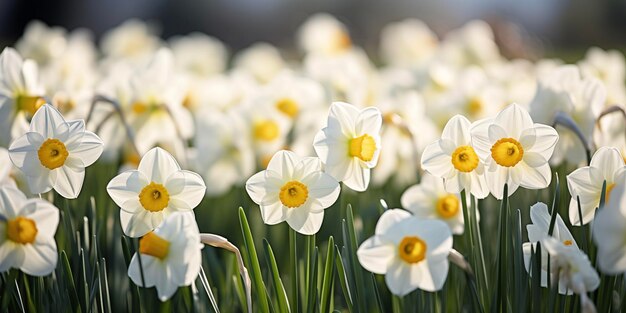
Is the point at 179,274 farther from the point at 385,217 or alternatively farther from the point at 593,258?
the point at 593,258

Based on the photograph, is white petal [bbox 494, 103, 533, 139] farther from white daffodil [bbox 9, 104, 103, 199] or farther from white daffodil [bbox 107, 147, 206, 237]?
white daffodil [bbox 9, 104, 103, 199]

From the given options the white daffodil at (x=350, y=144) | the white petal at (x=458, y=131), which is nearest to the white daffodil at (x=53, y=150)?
the white daffodil at (x=350, y=144)

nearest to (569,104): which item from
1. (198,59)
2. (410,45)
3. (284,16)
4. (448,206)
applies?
(448,206)

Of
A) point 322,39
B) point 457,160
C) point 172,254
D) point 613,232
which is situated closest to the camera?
point 613,232

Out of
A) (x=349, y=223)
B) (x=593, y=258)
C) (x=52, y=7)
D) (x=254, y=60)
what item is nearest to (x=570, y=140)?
(x=593, y=258)

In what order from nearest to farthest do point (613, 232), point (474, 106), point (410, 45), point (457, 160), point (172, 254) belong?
point (613, 232) → point (172, 254) → point (457, 160) → point (474, 106) → point (410, 45)

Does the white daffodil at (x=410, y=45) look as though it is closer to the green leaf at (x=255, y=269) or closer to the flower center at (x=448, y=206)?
the flower center at (x=448, y=206)

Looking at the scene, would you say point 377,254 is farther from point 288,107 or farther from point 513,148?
point 288,107

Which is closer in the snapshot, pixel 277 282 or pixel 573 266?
pixel 573 266
